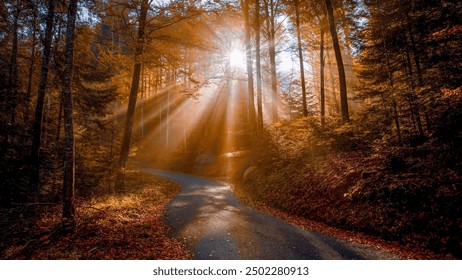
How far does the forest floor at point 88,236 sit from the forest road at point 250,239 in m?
0.60

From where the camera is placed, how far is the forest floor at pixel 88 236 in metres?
5.52

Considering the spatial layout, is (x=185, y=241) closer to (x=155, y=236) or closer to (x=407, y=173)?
(x=155, y=236)

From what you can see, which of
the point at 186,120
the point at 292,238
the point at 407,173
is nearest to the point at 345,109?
the point at 407,173

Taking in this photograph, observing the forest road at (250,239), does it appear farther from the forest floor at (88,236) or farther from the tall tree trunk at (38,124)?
the tall tree trunk at (38,124)

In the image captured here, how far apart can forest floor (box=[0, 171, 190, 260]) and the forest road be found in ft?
1.96

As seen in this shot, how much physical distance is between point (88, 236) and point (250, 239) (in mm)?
4605

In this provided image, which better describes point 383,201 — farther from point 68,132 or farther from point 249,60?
point 249,60

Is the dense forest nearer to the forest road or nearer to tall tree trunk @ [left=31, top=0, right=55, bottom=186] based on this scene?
tall tree trunk @ [left=31, top=0, right=55, bottom=186]

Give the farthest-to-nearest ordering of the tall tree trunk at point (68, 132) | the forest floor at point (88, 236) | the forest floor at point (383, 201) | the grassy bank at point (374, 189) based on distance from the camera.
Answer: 1. the tall tree trunk at point (68, 132)
2. the grassy bank at point (374, 189)
3. the forest floor at point (383, 201)
4. the forest floor at point (88, 236)

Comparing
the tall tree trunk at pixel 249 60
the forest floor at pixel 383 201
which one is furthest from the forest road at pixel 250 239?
the tall tree trunk at pixel 249 60

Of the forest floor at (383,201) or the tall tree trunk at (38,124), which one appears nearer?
the forest floor at (383,201)

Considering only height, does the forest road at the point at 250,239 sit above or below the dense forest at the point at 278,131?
below

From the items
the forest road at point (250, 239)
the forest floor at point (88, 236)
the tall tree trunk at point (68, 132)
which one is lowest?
the forest road at point (250, 239)

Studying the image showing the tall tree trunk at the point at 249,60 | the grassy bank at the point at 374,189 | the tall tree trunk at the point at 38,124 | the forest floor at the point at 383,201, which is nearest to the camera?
the forest floor at the point at 383,201
